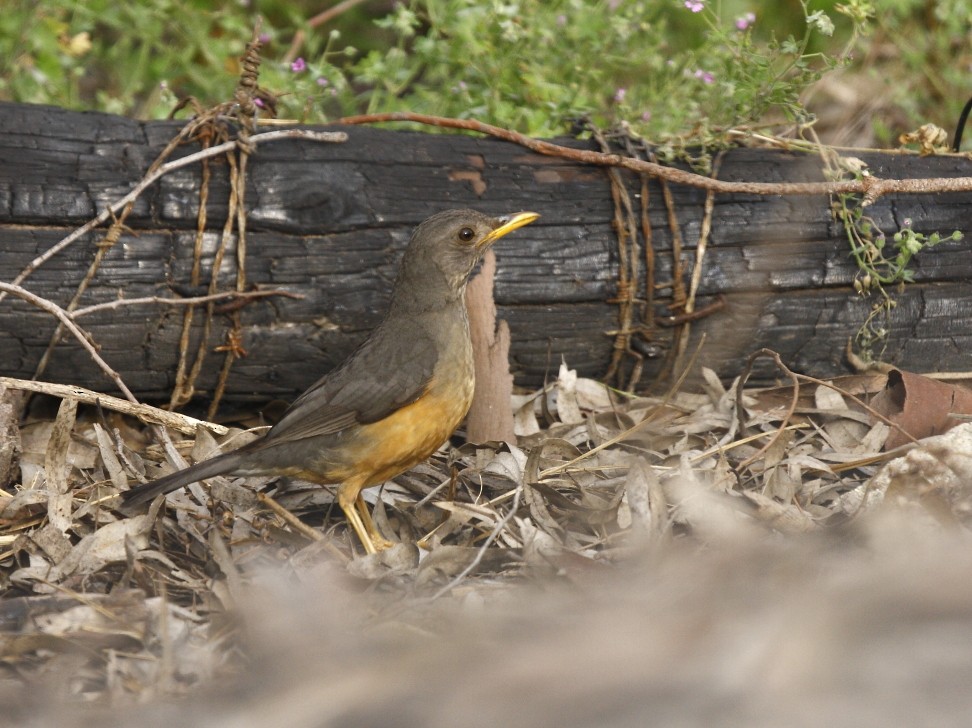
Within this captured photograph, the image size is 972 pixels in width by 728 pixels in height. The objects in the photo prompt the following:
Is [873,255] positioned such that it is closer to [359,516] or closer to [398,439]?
[398,439]

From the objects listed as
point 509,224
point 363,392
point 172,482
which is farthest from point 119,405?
point 509,224

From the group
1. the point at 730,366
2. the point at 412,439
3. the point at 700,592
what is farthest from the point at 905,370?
the point at 700,592

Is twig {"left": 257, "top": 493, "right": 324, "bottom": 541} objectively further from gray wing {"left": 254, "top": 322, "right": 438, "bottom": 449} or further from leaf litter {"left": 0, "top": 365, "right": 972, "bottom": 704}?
gray wing {"left": 254, "top": 322, "right": 438, "bottom": 449}

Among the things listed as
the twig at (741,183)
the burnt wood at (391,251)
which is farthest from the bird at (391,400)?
the twig at (741,183)

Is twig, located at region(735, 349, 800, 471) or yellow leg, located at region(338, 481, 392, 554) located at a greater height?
twig, located at region(735, 349, 800, 471)

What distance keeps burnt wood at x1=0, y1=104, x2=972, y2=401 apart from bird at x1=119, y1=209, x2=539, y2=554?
0.93ft

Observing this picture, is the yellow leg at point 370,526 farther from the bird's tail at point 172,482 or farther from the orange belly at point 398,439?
the bird's tail at point 172,482

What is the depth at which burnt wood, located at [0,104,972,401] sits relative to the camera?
458 cm

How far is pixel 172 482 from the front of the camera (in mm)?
4047

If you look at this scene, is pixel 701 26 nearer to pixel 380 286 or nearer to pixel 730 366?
pixel 730 366

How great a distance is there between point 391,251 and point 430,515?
1.13m

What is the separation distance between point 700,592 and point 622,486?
73.4 inches

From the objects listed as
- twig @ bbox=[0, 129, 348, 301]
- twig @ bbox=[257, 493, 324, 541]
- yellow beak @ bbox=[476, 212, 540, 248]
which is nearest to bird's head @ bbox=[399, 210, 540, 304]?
yellow beak @ bbox=[476, 212, 540, 248]

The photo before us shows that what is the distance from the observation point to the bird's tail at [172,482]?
4051mm
